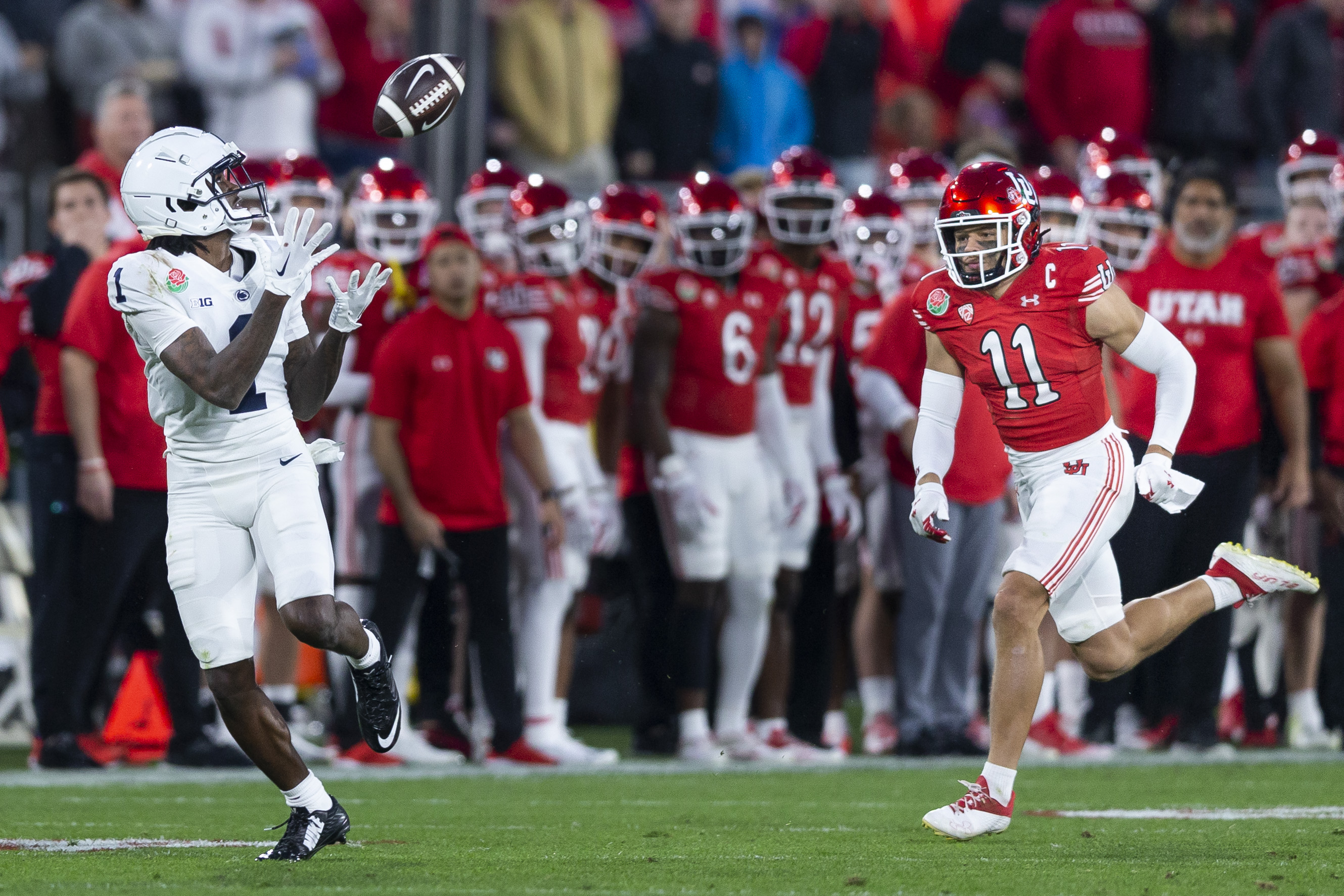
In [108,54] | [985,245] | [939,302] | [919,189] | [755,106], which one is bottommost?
[939,302]

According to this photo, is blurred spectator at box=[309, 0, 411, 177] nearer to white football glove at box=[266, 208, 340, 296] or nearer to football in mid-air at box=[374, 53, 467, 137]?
football in mid-air at box=[374, 53, 467, 137]

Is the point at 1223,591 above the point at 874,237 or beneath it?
beneath

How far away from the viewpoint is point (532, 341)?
8.14 metres

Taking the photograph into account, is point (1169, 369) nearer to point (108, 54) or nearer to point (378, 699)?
point (378, 699)

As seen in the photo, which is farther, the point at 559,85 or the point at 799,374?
the point at 559,85

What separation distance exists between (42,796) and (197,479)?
6.30 feet

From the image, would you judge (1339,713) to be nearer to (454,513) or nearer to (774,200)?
(774,200)

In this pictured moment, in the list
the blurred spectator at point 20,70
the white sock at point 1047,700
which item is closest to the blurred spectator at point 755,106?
the blurred spectator at point 20,70

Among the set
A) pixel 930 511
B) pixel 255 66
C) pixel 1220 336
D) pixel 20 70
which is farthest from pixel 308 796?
pixel 20 70

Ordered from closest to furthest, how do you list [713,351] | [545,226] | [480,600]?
1. [480,600]
2. [713,351]
3. [545,226]

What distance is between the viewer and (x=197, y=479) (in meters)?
5.11

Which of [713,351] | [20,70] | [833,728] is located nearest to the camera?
[713,351]

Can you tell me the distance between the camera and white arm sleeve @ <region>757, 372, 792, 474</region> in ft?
27.4

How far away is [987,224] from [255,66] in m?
6.42
